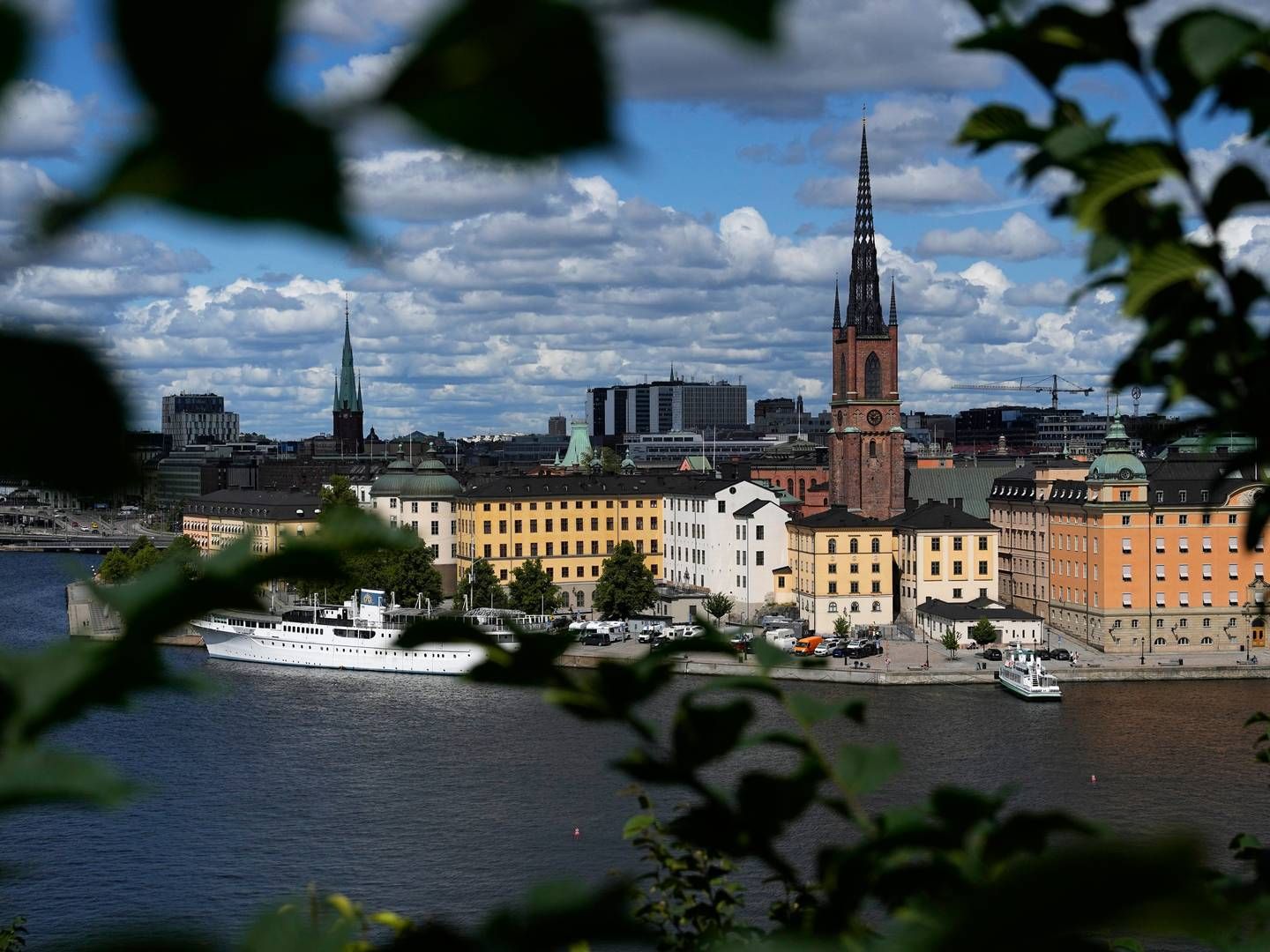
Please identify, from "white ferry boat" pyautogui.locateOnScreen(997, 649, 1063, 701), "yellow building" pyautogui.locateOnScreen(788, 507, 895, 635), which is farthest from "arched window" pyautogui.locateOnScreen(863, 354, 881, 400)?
"white ferry boat" pyautogui.locateOnScreen(997, 649, 1063, 701)

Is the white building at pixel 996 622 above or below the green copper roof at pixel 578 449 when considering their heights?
below

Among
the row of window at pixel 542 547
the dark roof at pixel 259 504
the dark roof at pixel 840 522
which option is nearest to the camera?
the dark roof at pixel 840 522

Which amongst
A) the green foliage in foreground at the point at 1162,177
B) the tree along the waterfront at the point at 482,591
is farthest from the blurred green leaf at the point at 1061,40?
the tree along the waterfront at the point at 482,591

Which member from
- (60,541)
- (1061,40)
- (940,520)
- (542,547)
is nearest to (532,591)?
(542,547)

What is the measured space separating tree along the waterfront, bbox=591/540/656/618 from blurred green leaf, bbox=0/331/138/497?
42.4 m

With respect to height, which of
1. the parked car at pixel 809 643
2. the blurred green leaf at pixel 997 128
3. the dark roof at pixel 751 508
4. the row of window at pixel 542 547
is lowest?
the parked car at pixel 809 643

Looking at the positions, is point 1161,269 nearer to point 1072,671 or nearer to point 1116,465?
point 1072,671

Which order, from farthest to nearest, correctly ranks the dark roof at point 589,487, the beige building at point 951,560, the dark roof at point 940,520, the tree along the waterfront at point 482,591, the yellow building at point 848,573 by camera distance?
the dark roof at point 589,487 → the tree along the waterfront at point 482,591 → the yellow building at point 848,573 → the dark roof at point 940,520 → the beige building at point 951,560

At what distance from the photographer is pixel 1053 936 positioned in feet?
1.58

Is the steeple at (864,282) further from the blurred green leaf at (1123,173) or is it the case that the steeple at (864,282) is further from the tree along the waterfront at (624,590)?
the blurred green leaf at (1123,173)

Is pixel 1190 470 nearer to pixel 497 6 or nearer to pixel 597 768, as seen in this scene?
pixel 597 768

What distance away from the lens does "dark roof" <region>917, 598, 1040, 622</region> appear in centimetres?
3894

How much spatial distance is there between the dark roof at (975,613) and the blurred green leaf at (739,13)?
39.5 meters

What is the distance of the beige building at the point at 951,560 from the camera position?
41.8 m
